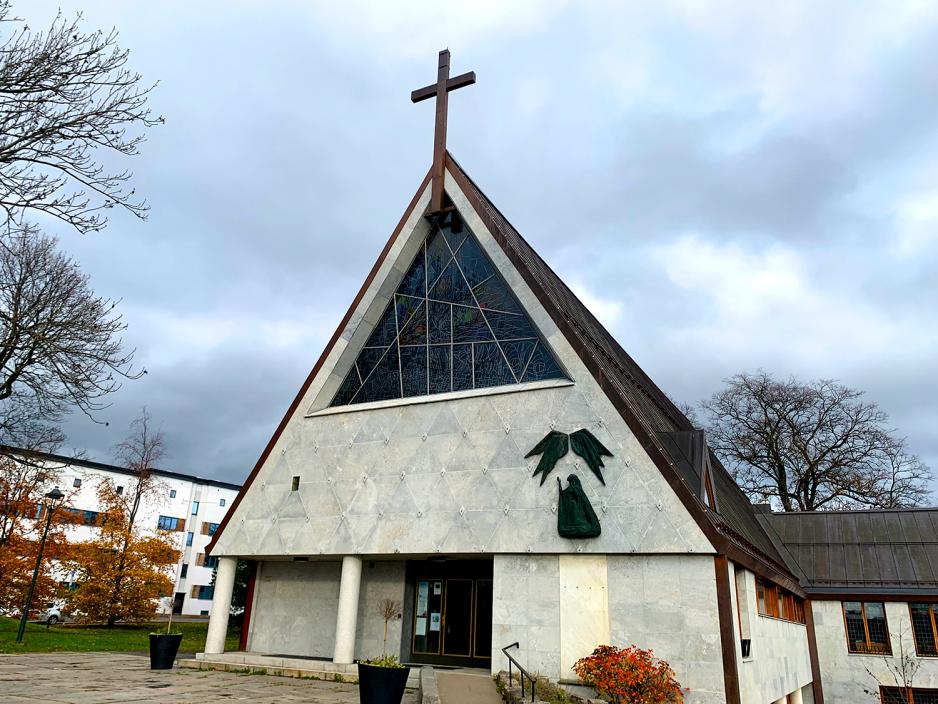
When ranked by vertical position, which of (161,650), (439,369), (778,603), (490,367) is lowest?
(161,650)

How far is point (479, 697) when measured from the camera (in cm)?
1306

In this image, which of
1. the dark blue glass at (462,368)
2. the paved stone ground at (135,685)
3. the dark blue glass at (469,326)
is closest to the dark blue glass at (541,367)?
the dark blue glass at (469,326)

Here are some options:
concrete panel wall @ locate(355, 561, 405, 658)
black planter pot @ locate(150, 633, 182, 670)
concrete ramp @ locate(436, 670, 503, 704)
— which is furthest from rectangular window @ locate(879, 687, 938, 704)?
black planter pot @ locate(150, 633, 182, 670)

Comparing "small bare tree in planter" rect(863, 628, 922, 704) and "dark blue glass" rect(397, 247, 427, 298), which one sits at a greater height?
"dark blue glass" rect(397, 247, 427, 298)

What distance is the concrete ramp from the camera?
1273cm

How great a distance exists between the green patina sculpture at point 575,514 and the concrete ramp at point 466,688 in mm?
3670

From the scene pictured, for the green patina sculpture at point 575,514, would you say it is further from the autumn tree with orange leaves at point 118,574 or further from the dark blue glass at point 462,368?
the autumn tree with orange leaves at point 118,574

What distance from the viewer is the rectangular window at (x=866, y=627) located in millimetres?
22156

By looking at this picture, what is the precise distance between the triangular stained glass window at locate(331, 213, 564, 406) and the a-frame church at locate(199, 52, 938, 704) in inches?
2.3

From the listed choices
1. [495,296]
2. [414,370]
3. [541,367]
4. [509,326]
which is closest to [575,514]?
[541,367]

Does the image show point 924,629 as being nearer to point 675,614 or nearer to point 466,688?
point 675,614

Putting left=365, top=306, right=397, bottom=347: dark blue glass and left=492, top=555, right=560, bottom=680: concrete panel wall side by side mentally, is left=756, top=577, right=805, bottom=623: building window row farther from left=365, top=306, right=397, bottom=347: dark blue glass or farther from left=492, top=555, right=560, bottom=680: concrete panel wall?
left=365, top=306, right=397, bottom=347: dark blue glass

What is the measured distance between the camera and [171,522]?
65250mm

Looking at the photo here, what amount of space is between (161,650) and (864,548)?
23606mm
